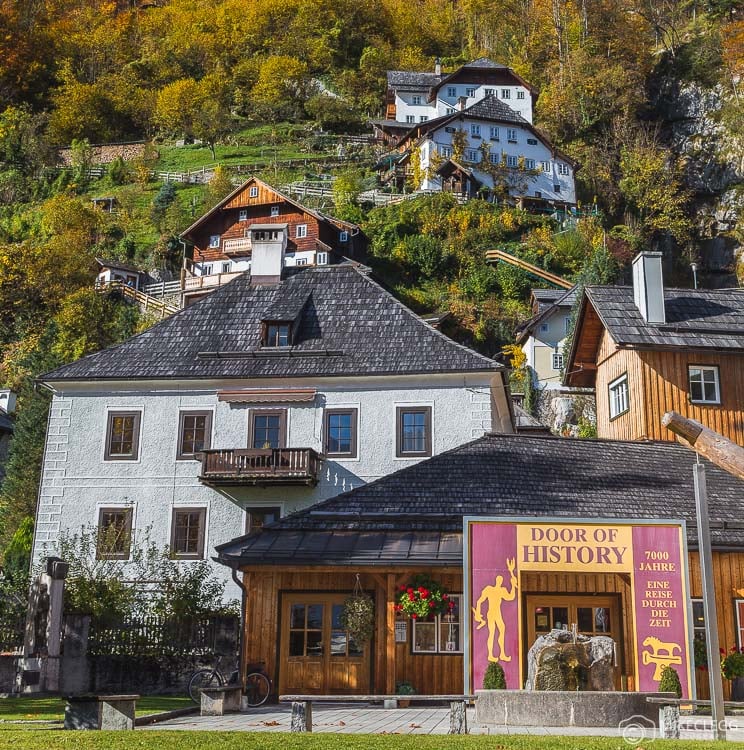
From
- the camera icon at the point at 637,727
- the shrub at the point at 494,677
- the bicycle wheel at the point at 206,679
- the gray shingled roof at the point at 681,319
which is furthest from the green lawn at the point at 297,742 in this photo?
the gray shingled roof at the point at 681,319

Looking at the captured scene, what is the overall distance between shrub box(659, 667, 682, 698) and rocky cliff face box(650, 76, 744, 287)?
53374mm

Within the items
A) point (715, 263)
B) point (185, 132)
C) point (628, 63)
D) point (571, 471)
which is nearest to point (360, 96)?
point (185, 132)

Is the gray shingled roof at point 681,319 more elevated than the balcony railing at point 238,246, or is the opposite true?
the balcony railing at point 238,246

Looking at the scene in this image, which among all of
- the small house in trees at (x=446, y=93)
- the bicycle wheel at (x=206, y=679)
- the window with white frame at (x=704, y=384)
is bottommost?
the bicycle wheel at (x=206, y=679)

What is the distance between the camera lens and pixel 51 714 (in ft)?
44.0

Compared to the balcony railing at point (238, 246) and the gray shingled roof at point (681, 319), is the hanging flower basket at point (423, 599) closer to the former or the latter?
the gray shingled roof at point (681, 319)

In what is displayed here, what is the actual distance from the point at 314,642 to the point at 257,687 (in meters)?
1.58

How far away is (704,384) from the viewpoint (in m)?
23.5

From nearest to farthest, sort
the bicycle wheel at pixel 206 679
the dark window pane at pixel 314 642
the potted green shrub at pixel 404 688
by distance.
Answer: the potted green shrub at pixel 404 688 < the bicycle wheel at pixel 206 679 < the dark window pane at pixel 314 642

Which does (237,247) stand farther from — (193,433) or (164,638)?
(164,638)

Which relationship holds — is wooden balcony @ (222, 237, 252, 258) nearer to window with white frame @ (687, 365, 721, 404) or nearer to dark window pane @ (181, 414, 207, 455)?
dark window pane @ (181, 414, 207, 455)

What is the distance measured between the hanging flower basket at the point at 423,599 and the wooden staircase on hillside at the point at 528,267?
143 ft

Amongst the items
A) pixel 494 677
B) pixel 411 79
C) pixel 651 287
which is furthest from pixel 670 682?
pixel 411 79

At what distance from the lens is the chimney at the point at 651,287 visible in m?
23.7
